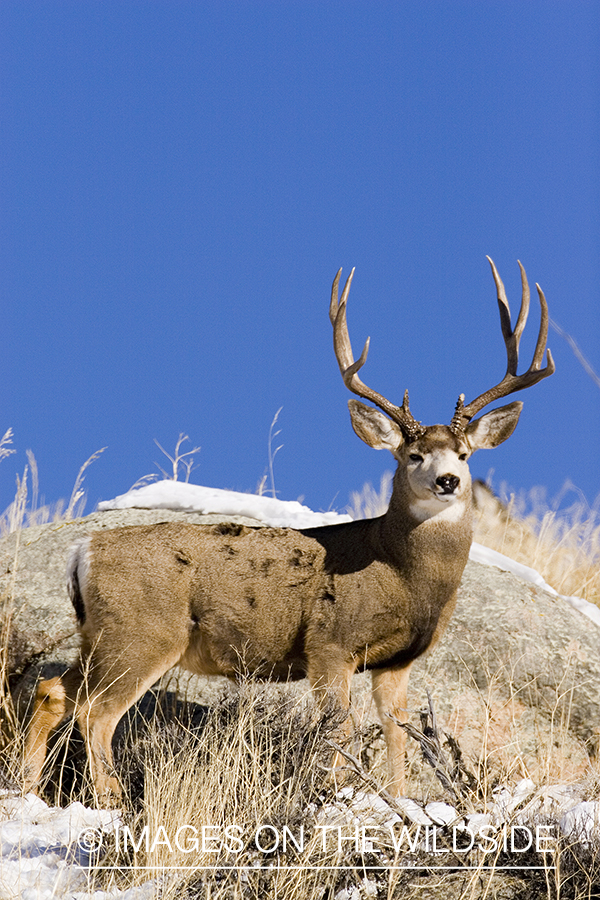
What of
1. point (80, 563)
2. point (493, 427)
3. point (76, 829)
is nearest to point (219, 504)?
point (80, 563)

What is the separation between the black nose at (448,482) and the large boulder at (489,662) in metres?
1.81

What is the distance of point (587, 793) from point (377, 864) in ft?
6.48

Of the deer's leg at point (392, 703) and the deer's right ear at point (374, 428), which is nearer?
the deer's leg at point (392, 703)

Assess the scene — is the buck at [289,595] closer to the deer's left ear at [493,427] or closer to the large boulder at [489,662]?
the deer's left ear at [493,427]

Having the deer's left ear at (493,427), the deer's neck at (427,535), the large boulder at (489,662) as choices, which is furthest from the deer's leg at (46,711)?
the deer's left ear at (493,427)

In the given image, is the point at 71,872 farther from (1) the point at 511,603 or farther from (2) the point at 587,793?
(1) the point at 511,603

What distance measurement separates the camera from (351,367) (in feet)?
22.1

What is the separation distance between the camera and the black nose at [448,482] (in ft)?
20.7

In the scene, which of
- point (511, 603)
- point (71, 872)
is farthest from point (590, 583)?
point (71, 872)

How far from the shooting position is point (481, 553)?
934 cm

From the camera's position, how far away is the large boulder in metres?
7.70

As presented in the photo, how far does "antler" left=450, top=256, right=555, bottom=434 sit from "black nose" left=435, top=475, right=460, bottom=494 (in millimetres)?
470

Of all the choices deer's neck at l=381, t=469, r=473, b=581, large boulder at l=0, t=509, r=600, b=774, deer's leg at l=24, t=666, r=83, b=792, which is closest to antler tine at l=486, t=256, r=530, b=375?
deer's neck at l=381, t=469, r=473, b=581

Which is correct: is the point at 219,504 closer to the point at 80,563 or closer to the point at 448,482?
the point at 80,563
